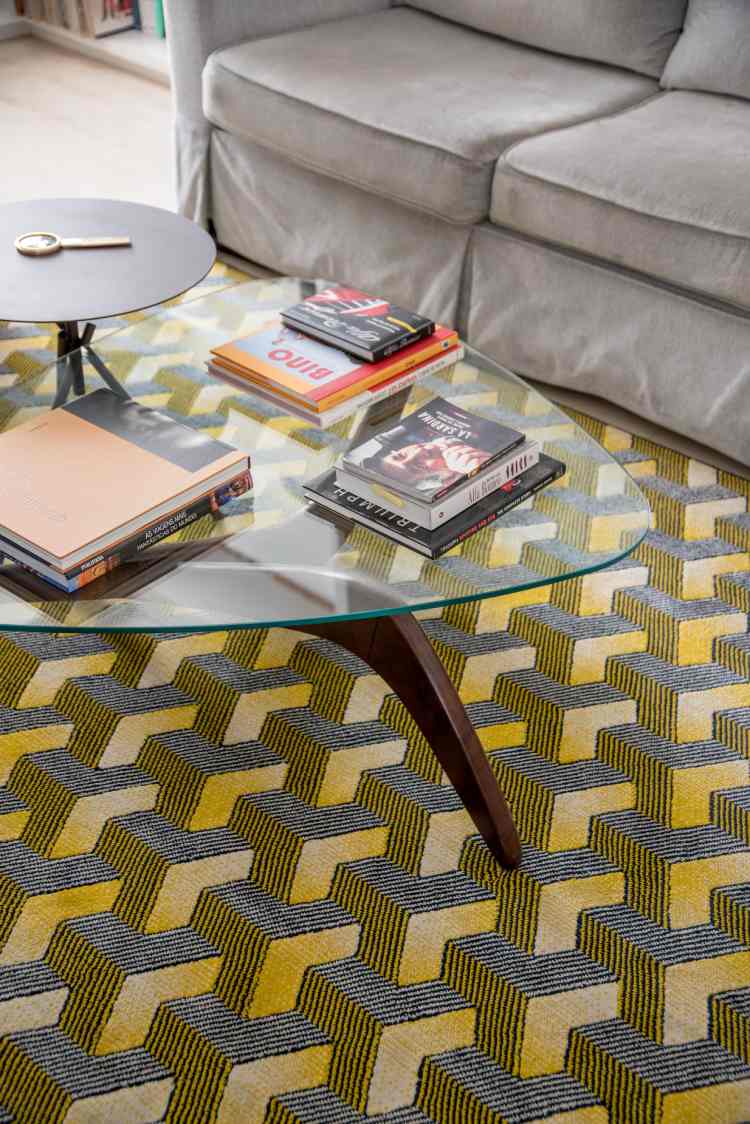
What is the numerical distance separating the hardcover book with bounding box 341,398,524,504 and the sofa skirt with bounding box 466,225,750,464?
739mm

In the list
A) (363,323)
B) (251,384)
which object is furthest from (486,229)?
(251,384)

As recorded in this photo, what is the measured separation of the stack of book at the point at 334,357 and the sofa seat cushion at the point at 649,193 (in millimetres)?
524

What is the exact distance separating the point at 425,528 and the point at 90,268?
0.83 metres

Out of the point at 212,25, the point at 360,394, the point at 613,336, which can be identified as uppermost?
the point at 212,25

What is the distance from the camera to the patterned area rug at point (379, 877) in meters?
1.23

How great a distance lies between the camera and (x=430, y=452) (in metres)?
1.42

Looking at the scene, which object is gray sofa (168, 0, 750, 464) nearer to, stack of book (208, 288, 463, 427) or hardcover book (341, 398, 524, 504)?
stack of book (208, 288, 463, 427)

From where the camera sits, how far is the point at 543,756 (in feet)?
5.25

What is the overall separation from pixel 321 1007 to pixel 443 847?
269mm

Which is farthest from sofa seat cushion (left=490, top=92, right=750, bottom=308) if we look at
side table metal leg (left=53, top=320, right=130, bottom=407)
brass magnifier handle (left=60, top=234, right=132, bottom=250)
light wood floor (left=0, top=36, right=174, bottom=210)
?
light wood floor (left=0, top=36, right=174, bottom=210)

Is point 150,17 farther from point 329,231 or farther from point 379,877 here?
point 379,877

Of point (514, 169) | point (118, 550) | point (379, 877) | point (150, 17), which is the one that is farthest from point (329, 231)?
point (150, 17)

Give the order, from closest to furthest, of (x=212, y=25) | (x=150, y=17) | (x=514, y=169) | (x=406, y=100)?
(x=514, y=169), (x=406, y=100), (x=212, y=25), (x=150, y=17)

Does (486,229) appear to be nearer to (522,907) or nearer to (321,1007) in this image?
(522,907)
